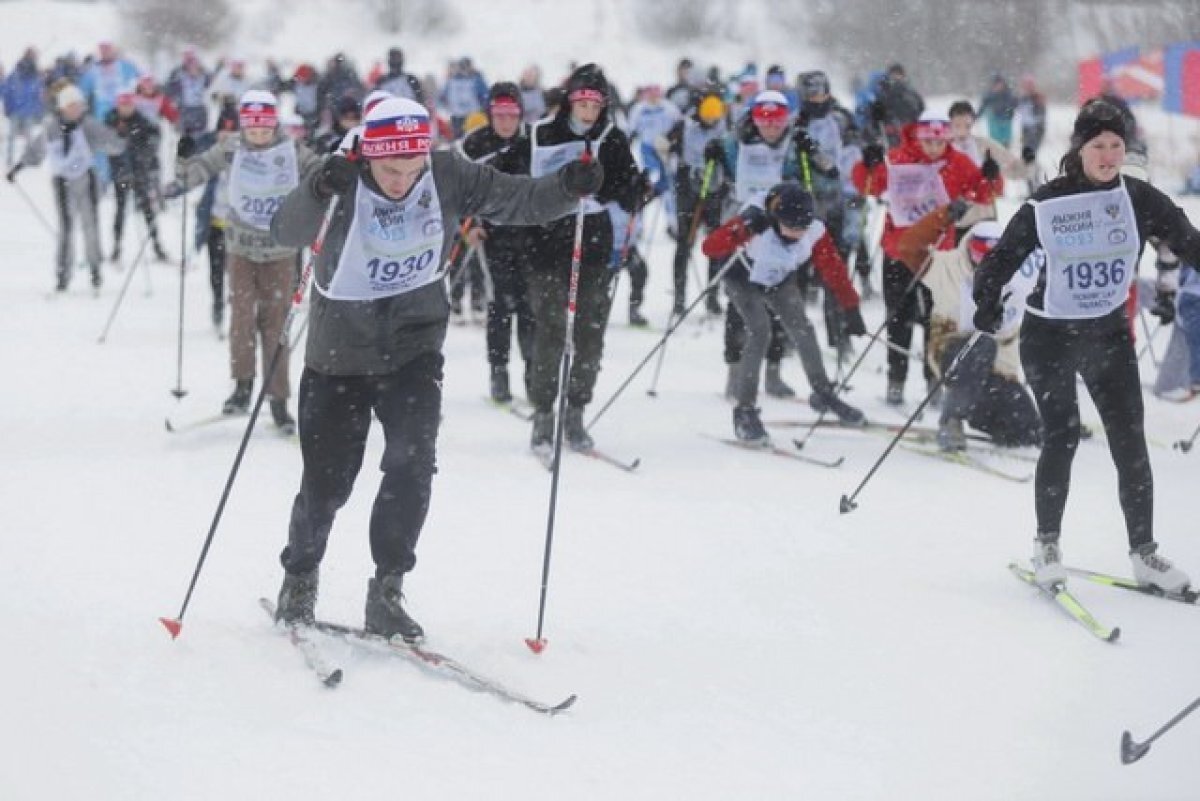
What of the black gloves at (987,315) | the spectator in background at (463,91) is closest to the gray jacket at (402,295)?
the black gloves at (987,315)

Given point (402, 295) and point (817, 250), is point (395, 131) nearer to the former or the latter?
point (402, 295)

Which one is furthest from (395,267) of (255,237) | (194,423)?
(194,423)

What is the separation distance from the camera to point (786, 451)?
26.6ft

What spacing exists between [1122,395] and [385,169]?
2.86 m

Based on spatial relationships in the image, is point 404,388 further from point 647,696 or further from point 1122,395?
point 1122,395

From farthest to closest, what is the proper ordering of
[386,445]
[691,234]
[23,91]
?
[23,91] → [691,234] → [386,445]

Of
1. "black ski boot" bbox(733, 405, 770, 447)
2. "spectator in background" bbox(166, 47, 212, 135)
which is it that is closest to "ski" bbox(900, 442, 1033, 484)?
"black ski boot" bbox(733, 405, 770, 447)

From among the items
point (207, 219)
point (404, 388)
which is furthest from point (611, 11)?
point (404, 388)

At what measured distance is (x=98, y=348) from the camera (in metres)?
11.2

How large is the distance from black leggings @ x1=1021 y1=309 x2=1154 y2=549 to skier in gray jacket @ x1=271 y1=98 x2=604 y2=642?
6.43ft

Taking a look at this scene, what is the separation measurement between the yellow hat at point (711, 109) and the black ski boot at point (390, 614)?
8.58m

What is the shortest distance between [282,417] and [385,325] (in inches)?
152

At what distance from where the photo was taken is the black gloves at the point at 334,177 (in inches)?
166

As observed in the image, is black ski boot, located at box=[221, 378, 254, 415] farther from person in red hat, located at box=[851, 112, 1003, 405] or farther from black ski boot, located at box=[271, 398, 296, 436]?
person in red hat, located at box=[851, 112, 1003, 405]
